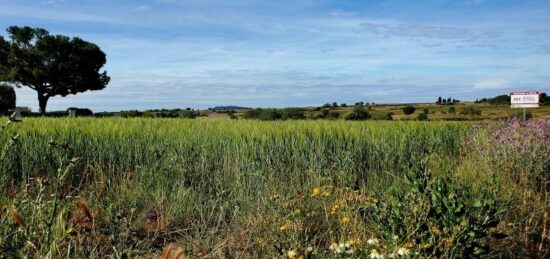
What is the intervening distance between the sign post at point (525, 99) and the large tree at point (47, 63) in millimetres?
32028

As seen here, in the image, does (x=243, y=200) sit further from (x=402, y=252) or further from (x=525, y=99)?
(x=525, y=99)

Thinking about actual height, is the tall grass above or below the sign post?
below

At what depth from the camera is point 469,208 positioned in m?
3.54

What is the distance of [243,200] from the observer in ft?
17.4

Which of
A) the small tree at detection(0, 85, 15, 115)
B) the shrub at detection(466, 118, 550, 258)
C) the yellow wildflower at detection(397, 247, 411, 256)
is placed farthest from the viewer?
the small tree at detection(0, 85, 15, 115)

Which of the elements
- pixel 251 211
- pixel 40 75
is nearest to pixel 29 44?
pixel 40 75

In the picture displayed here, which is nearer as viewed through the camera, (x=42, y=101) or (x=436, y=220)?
(x=436, y=220)

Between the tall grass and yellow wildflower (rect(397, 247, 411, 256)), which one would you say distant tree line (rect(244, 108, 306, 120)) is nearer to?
the tall grass

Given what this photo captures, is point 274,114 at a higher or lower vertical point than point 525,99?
lower

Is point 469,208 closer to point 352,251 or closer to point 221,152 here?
point 352,251

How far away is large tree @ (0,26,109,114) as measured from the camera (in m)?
38.5

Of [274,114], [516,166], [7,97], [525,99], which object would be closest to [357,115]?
[274,114]

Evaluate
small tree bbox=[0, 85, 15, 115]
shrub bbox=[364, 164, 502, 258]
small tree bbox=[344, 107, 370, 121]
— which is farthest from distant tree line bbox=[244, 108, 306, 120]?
small tree bbox=[0, 85, 15, 115]

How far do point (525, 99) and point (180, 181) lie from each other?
16204 millimetres
